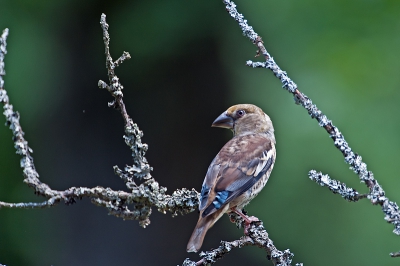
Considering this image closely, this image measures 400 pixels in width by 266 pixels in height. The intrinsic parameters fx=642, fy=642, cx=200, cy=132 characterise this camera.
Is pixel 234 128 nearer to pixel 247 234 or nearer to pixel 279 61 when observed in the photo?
pixel 279 61

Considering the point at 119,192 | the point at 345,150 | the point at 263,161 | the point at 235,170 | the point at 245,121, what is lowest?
the point at 119,192

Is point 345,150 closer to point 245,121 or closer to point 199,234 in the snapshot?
point 199,234

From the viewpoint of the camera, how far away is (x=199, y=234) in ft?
10.9

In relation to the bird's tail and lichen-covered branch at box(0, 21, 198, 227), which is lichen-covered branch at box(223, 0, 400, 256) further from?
the bird's tail

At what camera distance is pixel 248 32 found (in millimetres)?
2928

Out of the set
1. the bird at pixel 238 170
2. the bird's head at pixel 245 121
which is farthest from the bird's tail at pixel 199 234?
the bird's head at pixel 245 121

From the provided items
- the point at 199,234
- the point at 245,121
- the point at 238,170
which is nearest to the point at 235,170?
the point at 238,170

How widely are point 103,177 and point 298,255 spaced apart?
2.06 metres

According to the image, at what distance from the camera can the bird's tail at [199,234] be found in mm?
3232

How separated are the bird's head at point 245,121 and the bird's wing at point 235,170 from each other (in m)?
0.24

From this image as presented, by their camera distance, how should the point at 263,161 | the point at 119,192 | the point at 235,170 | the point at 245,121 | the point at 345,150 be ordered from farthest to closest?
the point at 245,121
the point at 263,161
the point at 235,170
the point at 119,192
the point at 345,150

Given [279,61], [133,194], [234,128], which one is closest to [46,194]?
[133,194]

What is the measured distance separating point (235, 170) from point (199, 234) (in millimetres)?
665

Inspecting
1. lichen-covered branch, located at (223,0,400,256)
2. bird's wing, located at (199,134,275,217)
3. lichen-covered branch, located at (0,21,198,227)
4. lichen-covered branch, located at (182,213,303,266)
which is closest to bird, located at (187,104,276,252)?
bird's wing, located at (199,134,275,217)
